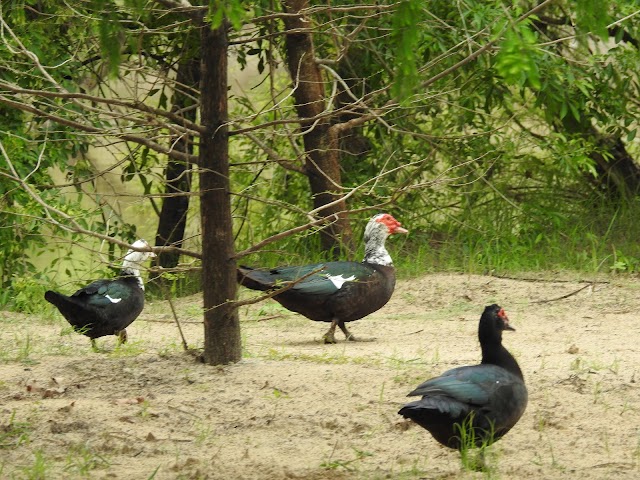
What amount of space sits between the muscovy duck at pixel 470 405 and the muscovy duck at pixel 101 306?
9.04 feet

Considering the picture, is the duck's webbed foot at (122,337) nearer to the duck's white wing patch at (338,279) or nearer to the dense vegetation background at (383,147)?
the dense vegetation background at (383,147)

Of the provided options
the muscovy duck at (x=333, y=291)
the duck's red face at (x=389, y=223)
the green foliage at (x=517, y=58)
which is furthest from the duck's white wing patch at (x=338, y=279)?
the green foliage at (x=517, y=58)

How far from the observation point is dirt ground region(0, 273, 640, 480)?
14.4 ft

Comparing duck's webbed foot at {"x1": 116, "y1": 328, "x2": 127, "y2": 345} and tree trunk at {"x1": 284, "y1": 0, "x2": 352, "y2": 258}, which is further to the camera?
tree trunk at {"x1": 284, "y1": 0, "x2": 352, "y2": 258}

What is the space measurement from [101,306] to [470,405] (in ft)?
10.2

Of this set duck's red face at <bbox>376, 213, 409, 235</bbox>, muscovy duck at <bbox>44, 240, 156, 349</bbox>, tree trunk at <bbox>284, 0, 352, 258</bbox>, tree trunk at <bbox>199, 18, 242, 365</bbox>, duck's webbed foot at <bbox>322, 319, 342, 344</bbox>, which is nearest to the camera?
tree trunk at <bbox>199, 18, 242, 365</bbox>

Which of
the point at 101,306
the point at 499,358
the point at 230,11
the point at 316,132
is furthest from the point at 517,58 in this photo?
the point at 316,132

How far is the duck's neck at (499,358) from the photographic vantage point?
469 cm

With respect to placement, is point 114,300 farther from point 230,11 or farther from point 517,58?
point 517,58

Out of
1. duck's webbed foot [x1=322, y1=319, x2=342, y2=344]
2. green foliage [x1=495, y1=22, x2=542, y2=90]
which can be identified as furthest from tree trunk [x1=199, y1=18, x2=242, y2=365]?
green foliage [x1=495, y1=22, x2=542, y2=90]

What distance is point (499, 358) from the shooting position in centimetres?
473

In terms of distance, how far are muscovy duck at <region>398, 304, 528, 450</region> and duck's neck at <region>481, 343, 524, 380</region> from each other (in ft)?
0.40

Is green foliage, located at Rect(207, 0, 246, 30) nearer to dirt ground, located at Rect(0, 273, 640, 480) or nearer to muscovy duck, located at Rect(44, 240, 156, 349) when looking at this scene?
dirt ground, located at Rect(0, 273, 640, 480)

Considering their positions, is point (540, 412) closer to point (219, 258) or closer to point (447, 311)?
point (219, 258)
